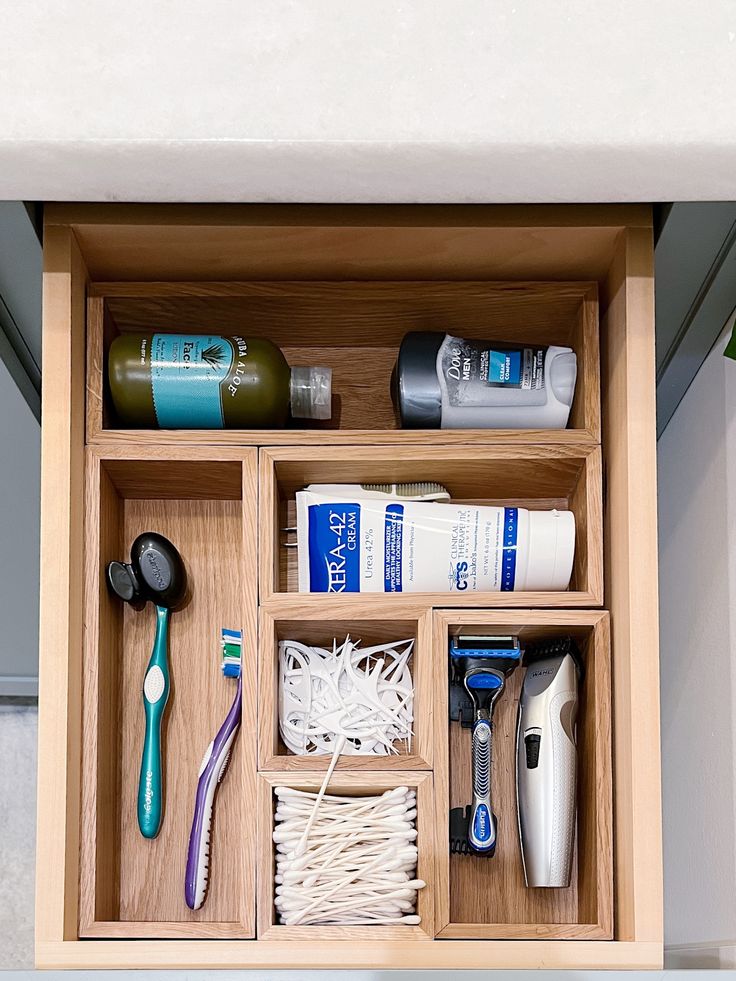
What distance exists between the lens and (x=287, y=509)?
1249 mm

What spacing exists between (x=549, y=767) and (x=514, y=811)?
0.12 meters

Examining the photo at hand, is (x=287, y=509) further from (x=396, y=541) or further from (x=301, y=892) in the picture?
(x=301, y=892)

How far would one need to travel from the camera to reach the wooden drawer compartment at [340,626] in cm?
105

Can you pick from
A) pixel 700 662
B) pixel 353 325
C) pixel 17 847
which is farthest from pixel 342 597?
pixel 17 847

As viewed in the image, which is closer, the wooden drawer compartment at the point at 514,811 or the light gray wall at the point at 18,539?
the wooden drawer compartment at the point at 514,811

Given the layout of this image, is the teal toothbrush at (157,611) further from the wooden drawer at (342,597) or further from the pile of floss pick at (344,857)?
the pile of floss pick at (344,857)

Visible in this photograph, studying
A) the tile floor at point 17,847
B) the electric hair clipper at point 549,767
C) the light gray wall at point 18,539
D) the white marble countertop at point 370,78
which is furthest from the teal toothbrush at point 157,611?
the tile floor at point 17,847

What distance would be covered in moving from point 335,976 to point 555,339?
0.67 metres

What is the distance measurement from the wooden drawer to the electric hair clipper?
0.07 ft

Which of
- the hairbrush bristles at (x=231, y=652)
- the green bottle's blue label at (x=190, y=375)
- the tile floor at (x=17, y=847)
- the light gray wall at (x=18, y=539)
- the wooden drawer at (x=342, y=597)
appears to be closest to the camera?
the wooden drawer at (x=342, y=597)

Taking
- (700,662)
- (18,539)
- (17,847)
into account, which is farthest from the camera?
(17,847)

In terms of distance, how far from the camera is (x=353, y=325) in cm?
121

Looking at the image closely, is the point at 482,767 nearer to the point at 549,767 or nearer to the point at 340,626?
the point at 549,767

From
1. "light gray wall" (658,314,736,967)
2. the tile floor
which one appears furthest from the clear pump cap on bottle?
the tile floor
